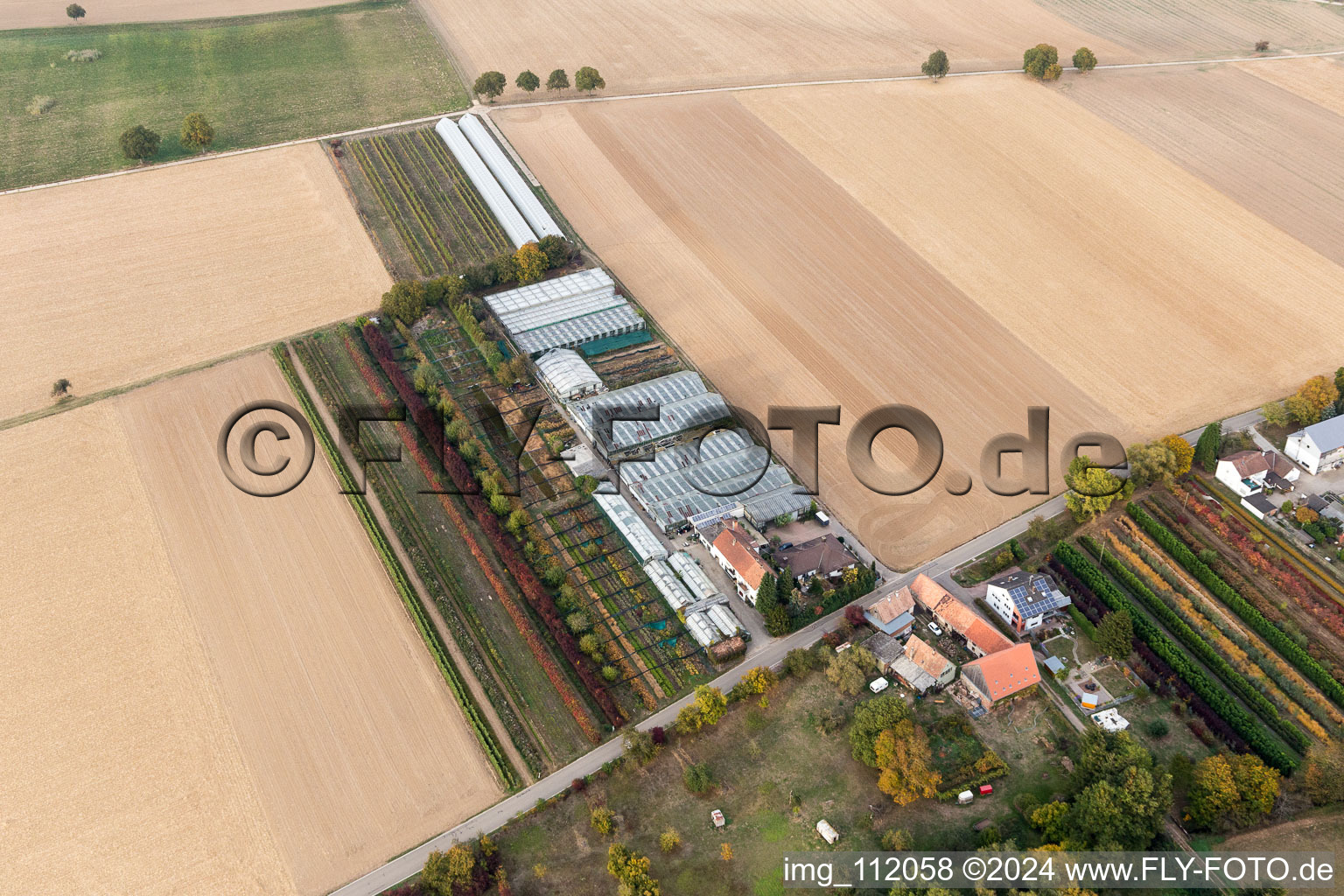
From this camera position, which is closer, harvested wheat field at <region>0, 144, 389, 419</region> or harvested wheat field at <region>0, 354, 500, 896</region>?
harvested wheat field at <region>0, 354, 500, 896</region>

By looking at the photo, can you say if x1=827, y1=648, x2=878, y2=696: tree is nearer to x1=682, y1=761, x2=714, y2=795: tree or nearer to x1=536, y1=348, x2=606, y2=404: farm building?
x1=682, y1=761, x2=714, y2=795: tree

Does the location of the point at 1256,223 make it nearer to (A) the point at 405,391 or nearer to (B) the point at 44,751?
(A) the point at 405,391

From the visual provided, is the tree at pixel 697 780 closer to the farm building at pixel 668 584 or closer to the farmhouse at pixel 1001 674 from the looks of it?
the farm building at pixel 668 584

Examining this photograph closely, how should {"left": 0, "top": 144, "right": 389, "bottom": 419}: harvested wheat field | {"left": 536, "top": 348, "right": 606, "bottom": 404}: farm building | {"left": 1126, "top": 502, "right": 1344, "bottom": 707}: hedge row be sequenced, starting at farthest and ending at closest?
{"left": 0, "top": 144, "right": 389, "bottom": 419}: harvested wheat field < {"left": 536, "top": 348, "right": 606, "bottom": 404}: farm building < {"left": 1126, "top": 502, "right": 1344, "bottom": 707}: hedge row

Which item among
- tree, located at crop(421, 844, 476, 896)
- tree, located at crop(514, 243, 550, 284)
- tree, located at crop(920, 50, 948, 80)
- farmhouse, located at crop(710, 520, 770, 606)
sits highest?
tree, located at crop(920, 50, 948, 80)

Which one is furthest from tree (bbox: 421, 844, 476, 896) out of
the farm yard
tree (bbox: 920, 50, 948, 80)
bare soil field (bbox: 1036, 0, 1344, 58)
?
bare soil field (bbox: 1036, 0, 1344, 58)

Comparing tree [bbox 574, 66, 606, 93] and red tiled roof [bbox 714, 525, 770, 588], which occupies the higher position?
tree [bbox 574, 66, 606, 93]

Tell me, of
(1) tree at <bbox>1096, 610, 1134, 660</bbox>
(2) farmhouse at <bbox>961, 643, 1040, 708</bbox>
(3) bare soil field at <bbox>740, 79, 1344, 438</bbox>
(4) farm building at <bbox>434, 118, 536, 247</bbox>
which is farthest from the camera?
(4) farm building at <bbox>434, 118, 536, 247</bbox>
